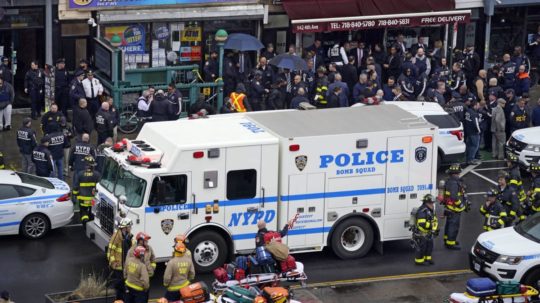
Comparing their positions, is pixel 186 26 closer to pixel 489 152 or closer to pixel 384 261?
pixel 489 152

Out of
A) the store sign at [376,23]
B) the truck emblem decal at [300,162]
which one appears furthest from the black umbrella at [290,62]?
the truck emblem decal at [300,162]

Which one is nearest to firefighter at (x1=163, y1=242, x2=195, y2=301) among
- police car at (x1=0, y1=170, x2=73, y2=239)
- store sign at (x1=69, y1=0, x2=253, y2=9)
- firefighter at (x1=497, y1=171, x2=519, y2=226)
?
police car at (x1=0, y1=170, x2=73, y2=239)

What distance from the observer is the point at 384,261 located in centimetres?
2358

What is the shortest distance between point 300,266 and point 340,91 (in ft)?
36.3

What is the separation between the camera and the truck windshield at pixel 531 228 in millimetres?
22000

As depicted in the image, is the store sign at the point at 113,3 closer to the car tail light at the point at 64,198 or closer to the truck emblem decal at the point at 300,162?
the car tail light at the point at 64,198

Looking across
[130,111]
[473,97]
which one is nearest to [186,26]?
[130,111]

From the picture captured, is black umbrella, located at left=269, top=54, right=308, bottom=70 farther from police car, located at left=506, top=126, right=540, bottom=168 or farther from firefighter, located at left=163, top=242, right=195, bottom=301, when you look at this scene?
firefighter, located at left=163, top=242, right=195, bottom=301

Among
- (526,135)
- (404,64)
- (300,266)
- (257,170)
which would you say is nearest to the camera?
(300,266)

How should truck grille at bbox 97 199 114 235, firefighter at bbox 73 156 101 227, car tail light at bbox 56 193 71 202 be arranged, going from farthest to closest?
car tail light at bbox 56 193 71 202 < firefighter at bbox 73 156 101 227 < truck grille at bbox 97 199 114 235

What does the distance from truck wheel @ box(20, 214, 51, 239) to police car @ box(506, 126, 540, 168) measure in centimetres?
1154

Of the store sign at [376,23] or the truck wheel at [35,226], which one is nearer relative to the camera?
the truck wheel at [35,226]

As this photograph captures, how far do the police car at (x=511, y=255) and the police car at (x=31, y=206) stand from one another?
26.7 feet

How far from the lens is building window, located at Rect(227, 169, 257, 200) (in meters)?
22.2
